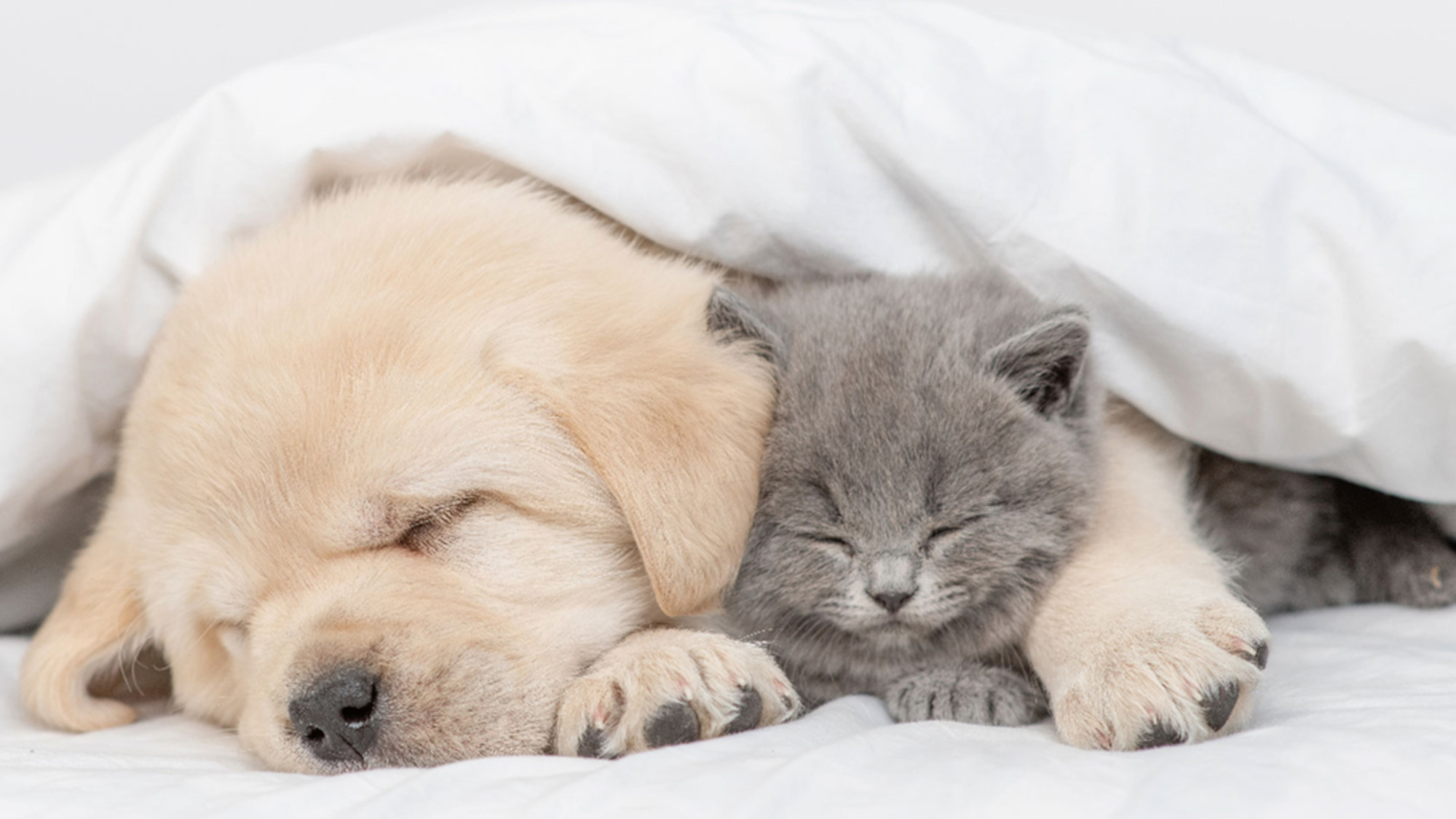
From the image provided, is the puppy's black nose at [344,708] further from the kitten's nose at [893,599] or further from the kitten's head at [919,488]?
the kitten's nose at [893,599]

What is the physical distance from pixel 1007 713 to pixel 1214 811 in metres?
0.46

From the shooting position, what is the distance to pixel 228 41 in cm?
315

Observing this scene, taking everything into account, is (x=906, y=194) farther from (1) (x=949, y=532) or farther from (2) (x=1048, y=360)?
(1) (x=949, y=532)

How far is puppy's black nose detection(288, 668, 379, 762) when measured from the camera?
1375 millimetres

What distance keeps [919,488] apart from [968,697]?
275 millimetres

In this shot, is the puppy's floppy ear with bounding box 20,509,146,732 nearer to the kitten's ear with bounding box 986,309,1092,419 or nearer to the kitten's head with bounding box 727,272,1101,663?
the kitten's head with bounding box 727,272,1101,663

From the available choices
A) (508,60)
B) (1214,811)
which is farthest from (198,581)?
(1214,811)

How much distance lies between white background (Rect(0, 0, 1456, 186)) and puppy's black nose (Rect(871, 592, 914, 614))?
2141 mm

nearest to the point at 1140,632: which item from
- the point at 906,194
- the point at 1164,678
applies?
the point at 1164,678

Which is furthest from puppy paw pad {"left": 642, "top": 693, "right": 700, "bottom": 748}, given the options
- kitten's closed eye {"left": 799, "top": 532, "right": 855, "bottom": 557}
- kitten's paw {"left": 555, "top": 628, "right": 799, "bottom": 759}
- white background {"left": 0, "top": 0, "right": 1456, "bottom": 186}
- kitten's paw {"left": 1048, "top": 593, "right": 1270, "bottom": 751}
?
white background {"left": 0, "top": 0, "right": 1456, "bottom": 186}

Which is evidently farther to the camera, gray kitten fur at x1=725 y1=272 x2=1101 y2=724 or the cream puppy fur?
gray kitten fur at x1=725 y1=272 x2=1101 y2=724

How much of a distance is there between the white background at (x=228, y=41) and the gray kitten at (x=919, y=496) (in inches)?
72.8

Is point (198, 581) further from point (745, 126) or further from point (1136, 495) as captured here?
point (1136, 495)

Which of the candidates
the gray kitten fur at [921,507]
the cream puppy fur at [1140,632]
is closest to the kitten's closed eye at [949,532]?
the gray kitten fur at [921,507]
